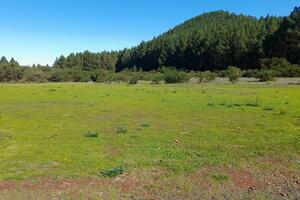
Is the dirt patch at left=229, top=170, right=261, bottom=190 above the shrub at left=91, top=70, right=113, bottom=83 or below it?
above

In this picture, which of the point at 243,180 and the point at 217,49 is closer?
the point at 243,180

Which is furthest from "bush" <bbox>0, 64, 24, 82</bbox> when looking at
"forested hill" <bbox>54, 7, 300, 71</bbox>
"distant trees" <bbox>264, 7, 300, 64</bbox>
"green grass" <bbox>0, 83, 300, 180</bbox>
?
"green grass" <bbox>0, 83, 300, 180</bbox>

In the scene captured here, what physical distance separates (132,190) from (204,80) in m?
84.3

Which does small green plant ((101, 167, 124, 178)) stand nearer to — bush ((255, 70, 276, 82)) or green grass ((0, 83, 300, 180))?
green grass ((0, 83, 300, 180))

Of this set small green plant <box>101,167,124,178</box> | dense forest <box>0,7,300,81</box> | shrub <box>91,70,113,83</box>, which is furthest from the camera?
shrub <box>91,70,113,83</box>

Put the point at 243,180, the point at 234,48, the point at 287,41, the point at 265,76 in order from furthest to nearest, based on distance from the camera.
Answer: the point at 234,48 < the point at 287,41 < the point at 265,76 < the point at 243,180

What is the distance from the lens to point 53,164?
12.6 m

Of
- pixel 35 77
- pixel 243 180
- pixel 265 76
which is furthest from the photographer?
pixel 35 77

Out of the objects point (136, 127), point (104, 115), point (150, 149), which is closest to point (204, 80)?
point (104, 115)

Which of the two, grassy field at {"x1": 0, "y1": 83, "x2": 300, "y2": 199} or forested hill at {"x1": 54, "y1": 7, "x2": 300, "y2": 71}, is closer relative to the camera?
grassy field at {"x1": 0, "y1": 83, "x2": 300, "y2": 199}

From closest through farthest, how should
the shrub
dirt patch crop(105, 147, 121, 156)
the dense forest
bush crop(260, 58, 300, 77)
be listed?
dirt patch crop(105, 147, 121, 156) < bush crop(260, 58, 300, 77) < the dense forest < the shrub

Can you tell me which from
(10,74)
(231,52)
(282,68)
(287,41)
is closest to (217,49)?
(231,52)

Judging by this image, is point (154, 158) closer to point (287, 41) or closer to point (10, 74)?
point (287, 41)

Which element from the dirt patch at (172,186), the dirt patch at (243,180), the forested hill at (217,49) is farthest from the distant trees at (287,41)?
the dirt patch at (172,186)
